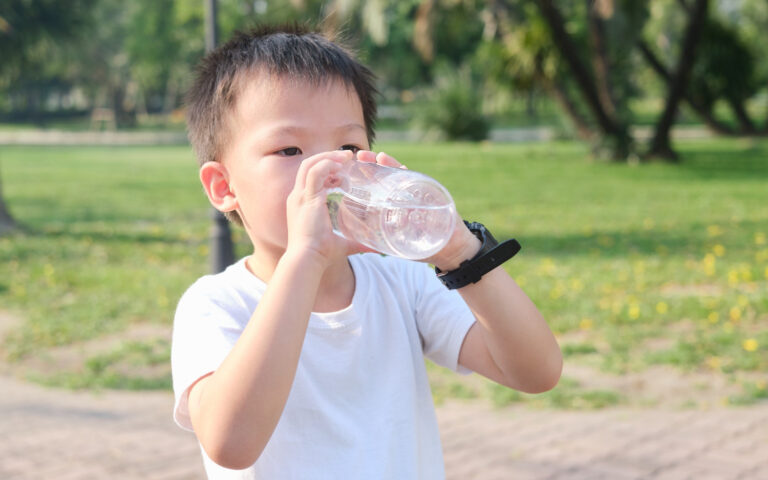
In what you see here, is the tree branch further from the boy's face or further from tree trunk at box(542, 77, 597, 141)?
the boy's face

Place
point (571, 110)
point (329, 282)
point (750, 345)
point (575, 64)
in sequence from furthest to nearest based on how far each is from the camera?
point (571, 110), point (575, 64), point (750, 345), point (329, 282)

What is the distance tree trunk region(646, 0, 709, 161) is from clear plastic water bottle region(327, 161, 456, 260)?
18604 mm

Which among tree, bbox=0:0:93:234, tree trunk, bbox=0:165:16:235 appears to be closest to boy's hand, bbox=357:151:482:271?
tree trunk, bbox=0:165:16:235

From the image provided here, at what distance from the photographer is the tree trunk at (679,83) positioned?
1844cm

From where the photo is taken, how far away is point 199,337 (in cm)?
162

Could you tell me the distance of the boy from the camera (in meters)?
1.43

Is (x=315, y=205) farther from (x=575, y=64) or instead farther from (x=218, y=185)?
(x=575, y=64)

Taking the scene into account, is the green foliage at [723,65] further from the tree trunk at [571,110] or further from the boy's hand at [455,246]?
the boy's hand at [455,246]

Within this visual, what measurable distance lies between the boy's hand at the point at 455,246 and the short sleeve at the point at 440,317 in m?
0.27

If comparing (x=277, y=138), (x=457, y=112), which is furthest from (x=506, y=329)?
(x=457, y=112)

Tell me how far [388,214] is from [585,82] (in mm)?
18571

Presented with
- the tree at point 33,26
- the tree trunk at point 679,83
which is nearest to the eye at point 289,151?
the tree trunk at point 679,83

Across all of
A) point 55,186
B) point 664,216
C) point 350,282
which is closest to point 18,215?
point 55,186

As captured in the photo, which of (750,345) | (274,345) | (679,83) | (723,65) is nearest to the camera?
(274,345)
